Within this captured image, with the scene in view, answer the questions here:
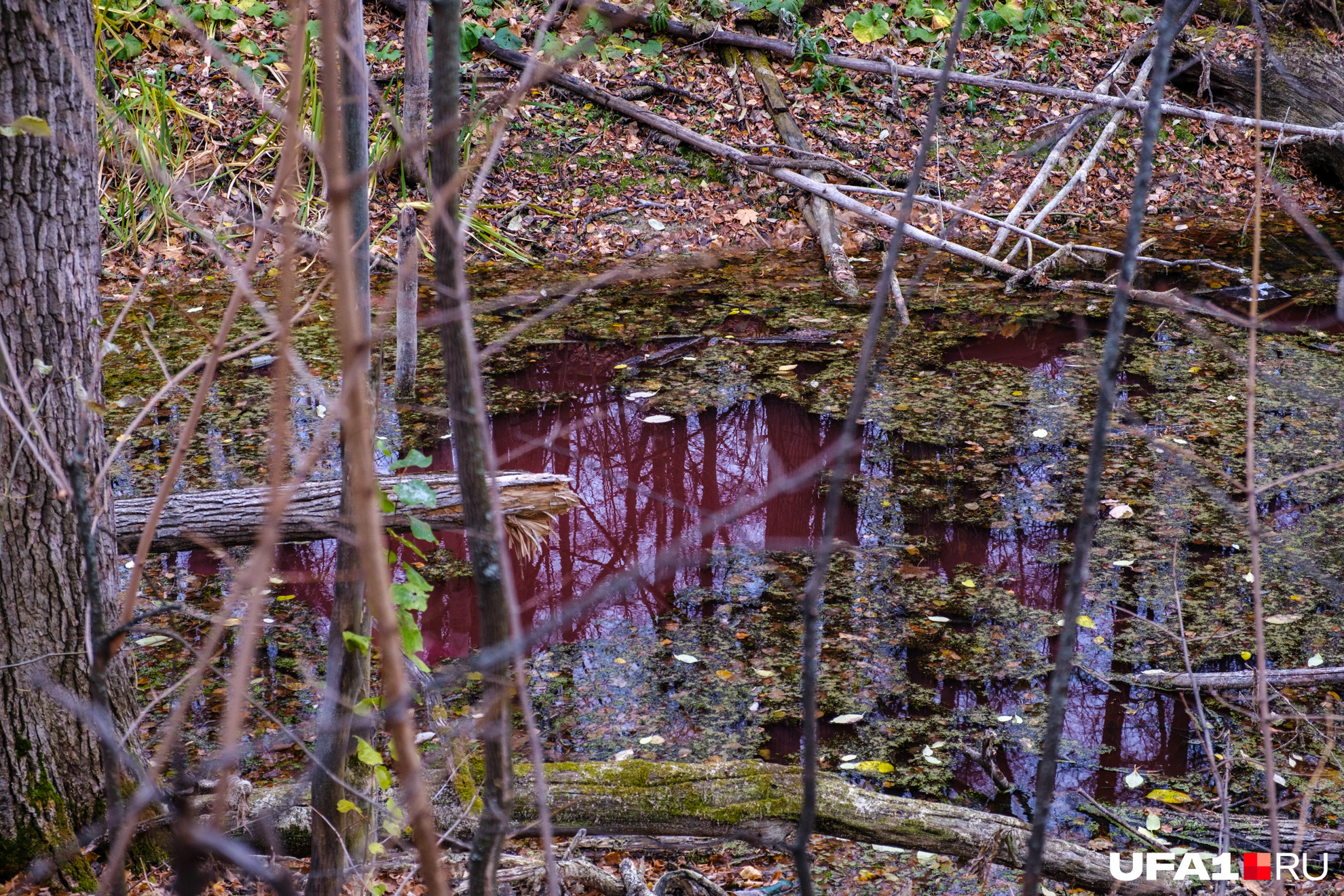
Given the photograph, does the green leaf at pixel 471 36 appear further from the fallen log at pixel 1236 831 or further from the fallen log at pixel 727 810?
the fallen log at pixel 1236 831

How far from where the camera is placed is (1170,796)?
7.79 ft

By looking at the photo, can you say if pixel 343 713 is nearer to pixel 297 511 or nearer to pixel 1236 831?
pixel 297 511

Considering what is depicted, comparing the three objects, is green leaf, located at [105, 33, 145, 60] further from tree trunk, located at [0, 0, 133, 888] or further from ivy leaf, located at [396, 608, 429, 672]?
ivy leaf, located at [396, 608, 429, 672]

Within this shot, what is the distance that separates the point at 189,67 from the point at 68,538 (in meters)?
6.01

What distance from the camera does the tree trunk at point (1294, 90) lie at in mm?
7121

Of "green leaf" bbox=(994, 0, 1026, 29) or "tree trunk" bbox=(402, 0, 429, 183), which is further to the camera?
"green leaf" bbox=(994, 0, 1026, 29)

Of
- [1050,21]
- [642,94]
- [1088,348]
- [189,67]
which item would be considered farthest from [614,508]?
[1050,21]

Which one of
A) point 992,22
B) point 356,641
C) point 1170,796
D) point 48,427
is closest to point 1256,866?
point 1170,796

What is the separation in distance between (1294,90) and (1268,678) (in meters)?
6.01

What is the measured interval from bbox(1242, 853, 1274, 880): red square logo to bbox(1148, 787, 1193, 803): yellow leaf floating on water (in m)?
0.30

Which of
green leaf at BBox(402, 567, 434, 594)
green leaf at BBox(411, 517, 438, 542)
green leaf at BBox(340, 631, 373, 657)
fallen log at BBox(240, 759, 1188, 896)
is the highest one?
green leaf at BBox(411, 517, 438, 542)

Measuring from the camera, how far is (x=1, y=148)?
1669 millimetres

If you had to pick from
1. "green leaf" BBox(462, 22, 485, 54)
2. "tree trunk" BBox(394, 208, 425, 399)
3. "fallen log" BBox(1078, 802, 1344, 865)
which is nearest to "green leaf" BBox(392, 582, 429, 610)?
"fallen log" BBox(1078, 802, 1344, 865)

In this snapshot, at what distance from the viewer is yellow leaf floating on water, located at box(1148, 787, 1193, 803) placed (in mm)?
2355
